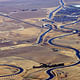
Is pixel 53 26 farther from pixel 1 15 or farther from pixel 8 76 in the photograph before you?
pixel 8 76

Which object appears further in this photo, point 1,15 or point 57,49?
point 1,15

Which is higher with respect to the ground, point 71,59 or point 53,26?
point 53,26

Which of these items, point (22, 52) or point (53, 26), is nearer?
point (22, 52)

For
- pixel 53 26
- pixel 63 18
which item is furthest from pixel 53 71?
pixel 63 18

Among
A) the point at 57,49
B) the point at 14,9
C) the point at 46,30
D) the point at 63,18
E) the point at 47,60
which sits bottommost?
the point at 47,60

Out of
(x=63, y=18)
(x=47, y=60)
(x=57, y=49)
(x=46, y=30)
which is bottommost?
(x=47, y=60)

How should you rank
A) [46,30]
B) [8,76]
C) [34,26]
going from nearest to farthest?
[8,76] → [46,30] → [34,26]

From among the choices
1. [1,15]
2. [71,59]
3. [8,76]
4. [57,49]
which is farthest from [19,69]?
[1,15]

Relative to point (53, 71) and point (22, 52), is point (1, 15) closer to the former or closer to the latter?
point (22, 52)

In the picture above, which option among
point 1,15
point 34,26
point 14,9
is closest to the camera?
point 34,26
